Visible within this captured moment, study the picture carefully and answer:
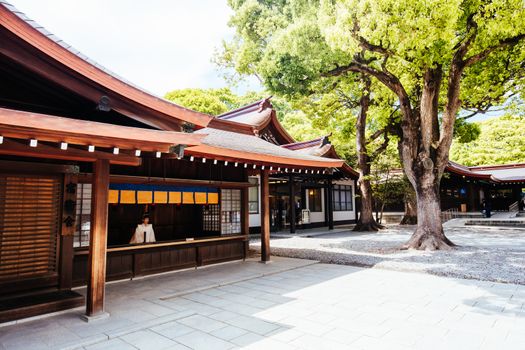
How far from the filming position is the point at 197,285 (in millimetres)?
6914

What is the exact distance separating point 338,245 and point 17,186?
1103 cm

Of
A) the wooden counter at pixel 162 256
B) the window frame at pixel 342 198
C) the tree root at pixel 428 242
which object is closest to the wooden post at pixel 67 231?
the wooden counter at pixel 162 256

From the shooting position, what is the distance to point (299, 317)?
4.89 meters

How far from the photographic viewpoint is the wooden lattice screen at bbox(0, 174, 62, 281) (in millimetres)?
5438

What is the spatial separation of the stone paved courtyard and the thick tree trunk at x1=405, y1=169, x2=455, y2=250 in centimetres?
401

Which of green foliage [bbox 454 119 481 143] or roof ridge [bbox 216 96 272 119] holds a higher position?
roof ridge [bbox 216 96 272 119]

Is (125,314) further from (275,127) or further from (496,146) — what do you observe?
(496,146)

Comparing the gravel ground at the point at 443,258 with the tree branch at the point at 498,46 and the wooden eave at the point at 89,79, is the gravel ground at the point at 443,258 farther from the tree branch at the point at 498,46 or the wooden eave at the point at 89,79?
the wooden eave at the point at 89,79

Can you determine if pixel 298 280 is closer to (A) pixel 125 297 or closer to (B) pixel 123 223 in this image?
(A) pixel 125 297

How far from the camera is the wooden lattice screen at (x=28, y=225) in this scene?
5.44 meters

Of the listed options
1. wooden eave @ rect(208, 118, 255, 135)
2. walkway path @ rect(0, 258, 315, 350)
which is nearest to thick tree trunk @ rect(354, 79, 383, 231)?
wooden eave @ rect(208, 118, 255, 135)

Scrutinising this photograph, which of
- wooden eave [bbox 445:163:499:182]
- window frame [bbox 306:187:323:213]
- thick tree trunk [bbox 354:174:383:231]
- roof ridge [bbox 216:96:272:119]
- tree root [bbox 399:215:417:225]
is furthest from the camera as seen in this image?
wooden eave [bbox 445:163:499:182]

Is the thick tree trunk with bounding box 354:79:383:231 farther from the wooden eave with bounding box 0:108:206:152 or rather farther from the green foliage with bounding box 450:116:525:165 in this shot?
the green foliage with bounding box 450:116:525:165

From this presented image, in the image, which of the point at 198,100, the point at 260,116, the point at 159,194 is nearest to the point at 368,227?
the point at 260,116
